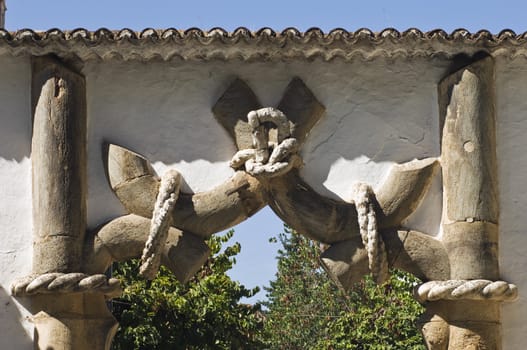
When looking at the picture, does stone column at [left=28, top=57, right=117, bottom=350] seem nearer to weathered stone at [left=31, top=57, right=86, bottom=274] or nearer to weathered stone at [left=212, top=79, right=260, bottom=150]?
weathered stone at [left=31, top=57, right=86, bottom=274]

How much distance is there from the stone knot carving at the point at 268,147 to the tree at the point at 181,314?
5.01 metres

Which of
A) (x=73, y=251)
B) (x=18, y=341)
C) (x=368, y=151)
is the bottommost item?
(x=18, y=341)

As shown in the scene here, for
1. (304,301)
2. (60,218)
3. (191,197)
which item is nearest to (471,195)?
(191,197)

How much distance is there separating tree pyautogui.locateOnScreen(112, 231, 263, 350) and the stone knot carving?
16.5 feet

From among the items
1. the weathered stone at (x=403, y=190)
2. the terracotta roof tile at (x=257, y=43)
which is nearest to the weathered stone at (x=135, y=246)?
the terracotta roof tile at (x=257, y=43)

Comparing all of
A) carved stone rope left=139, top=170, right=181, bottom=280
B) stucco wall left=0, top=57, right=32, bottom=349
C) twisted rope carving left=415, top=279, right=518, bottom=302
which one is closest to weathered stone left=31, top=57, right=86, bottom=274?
stucco wall left=0, top=57, right=32, bottom=349

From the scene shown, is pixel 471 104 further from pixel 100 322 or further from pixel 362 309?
pixel 362 309

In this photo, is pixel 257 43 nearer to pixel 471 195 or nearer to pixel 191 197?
pixel 191 197

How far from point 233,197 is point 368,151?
1050mm

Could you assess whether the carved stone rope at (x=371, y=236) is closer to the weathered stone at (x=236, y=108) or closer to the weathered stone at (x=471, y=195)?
the weathered stone at (x=471, y=195)

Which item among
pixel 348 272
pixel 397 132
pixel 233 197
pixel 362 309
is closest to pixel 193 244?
pixel 233 197

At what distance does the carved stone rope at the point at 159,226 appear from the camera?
8.73 meters

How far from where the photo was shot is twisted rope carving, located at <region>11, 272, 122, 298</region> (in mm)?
8562

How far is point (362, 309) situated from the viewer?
19.0 metres
